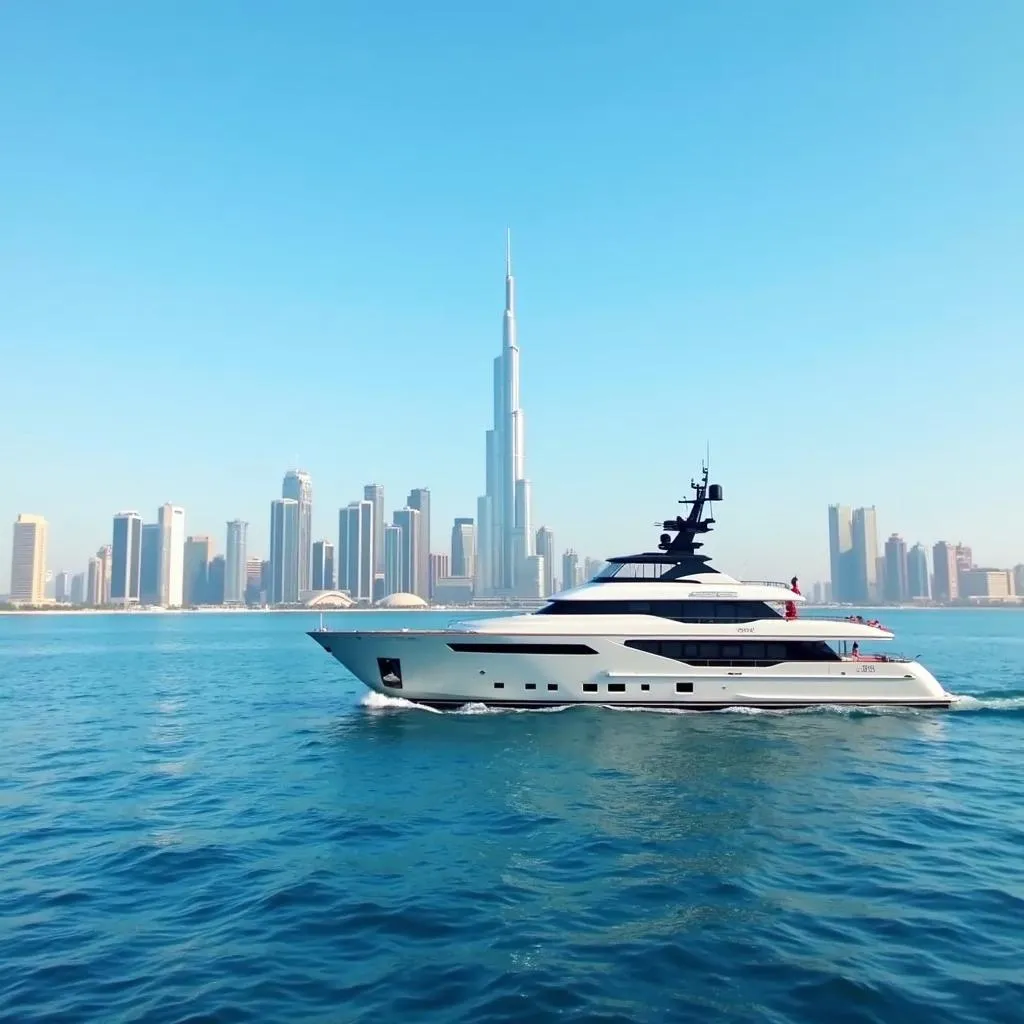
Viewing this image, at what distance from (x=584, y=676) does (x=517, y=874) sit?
48.1ft

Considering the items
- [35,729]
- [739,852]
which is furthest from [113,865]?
[35,729]

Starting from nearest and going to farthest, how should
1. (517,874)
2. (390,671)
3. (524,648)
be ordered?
1. (517,874)
2. (524,648)
3. (390,671)

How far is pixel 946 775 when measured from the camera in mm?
18594

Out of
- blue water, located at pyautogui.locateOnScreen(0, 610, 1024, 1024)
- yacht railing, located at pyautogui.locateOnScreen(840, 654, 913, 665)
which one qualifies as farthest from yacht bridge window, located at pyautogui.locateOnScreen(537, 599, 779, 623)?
blue water, located at pyautogui.locateOnScreen(0, 610, 1024, 1024)

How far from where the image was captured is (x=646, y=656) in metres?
26.2

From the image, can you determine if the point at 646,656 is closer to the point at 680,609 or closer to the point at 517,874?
the point at 680,609

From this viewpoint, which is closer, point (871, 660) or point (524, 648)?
point (524, 648)

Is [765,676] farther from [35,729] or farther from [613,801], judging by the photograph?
[35,729]

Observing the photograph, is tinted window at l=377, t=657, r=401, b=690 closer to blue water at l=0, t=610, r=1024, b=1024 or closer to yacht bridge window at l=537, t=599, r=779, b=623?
blue water at l=0, t=610, r=1024, b=1024

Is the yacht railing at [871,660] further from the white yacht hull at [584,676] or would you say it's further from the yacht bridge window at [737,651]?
the yacht bridge window at [737,651]

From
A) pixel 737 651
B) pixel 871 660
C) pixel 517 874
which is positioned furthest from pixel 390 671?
pixel 871 660

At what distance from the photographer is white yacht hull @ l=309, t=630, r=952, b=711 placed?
2591cm

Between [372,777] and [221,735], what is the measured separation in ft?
30.5

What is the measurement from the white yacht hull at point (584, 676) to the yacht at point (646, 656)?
0.12 ft
